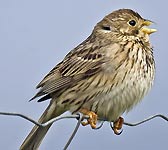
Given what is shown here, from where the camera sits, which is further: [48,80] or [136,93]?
[48,80]

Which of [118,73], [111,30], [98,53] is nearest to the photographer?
[118,73]

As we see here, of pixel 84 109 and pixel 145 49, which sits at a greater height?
pixel 145 49

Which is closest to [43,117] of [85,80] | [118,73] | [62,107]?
[62,107]

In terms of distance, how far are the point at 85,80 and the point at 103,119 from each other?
330 mm

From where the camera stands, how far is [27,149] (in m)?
4.24

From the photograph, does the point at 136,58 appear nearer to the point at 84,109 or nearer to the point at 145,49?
the point at 145,49

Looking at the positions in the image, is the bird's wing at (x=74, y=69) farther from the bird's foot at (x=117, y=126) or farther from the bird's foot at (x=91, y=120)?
the bird's foot at (x=117, y=126)

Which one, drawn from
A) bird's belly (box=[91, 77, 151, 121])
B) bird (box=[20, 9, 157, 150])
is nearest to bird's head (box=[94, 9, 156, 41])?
bird (box=[20, 9, 157, 150])

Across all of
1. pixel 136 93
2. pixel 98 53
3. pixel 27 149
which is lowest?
pixel 27 149

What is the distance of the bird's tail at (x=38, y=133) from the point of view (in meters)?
4.25

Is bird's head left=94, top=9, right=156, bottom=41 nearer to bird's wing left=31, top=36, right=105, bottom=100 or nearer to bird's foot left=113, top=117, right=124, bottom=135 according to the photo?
bird's wing left=31, top=36, right=105, bottom=100

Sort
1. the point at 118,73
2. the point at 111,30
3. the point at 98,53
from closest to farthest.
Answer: the point at 118,73 < the point at 98,53 < the point at 111,30

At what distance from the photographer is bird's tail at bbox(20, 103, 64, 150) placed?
425 centimetres

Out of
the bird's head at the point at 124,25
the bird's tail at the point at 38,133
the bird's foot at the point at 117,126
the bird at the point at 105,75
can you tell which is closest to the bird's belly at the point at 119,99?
the bird at the point at 105,75
